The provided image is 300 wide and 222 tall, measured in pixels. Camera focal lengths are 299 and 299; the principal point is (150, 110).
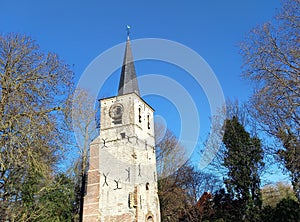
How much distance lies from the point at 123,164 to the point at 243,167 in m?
7.10

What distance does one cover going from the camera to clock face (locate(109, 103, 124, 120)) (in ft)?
65.0

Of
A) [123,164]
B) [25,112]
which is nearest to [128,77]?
[123,164]

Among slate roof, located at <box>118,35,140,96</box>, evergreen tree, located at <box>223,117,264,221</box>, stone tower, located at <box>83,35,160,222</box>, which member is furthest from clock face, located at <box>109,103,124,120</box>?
evergreen tree, located at <box>223,117,264,221</box>

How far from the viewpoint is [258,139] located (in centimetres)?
1811

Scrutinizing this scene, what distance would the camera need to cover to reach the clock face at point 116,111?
19812mm

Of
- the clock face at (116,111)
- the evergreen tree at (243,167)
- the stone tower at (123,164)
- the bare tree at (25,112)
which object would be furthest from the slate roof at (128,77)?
the bare tree at (25,112)

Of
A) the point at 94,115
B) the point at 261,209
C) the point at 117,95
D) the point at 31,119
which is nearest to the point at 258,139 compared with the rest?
the point at 261,209

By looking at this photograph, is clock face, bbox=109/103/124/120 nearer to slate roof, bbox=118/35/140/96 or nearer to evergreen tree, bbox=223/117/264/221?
slate roof, bbox=118/35/140/96

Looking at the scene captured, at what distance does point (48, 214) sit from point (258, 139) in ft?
40.7

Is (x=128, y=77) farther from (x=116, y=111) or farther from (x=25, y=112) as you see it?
(x=25, y=112)

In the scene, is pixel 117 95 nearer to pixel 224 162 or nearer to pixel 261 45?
pixel 224 162

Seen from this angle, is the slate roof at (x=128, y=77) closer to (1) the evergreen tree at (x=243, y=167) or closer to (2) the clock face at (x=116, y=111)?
(2) the clock face at (x=116, y=111)

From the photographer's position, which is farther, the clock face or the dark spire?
the dark spire

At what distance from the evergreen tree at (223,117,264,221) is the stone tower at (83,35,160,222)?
16.2 feet
